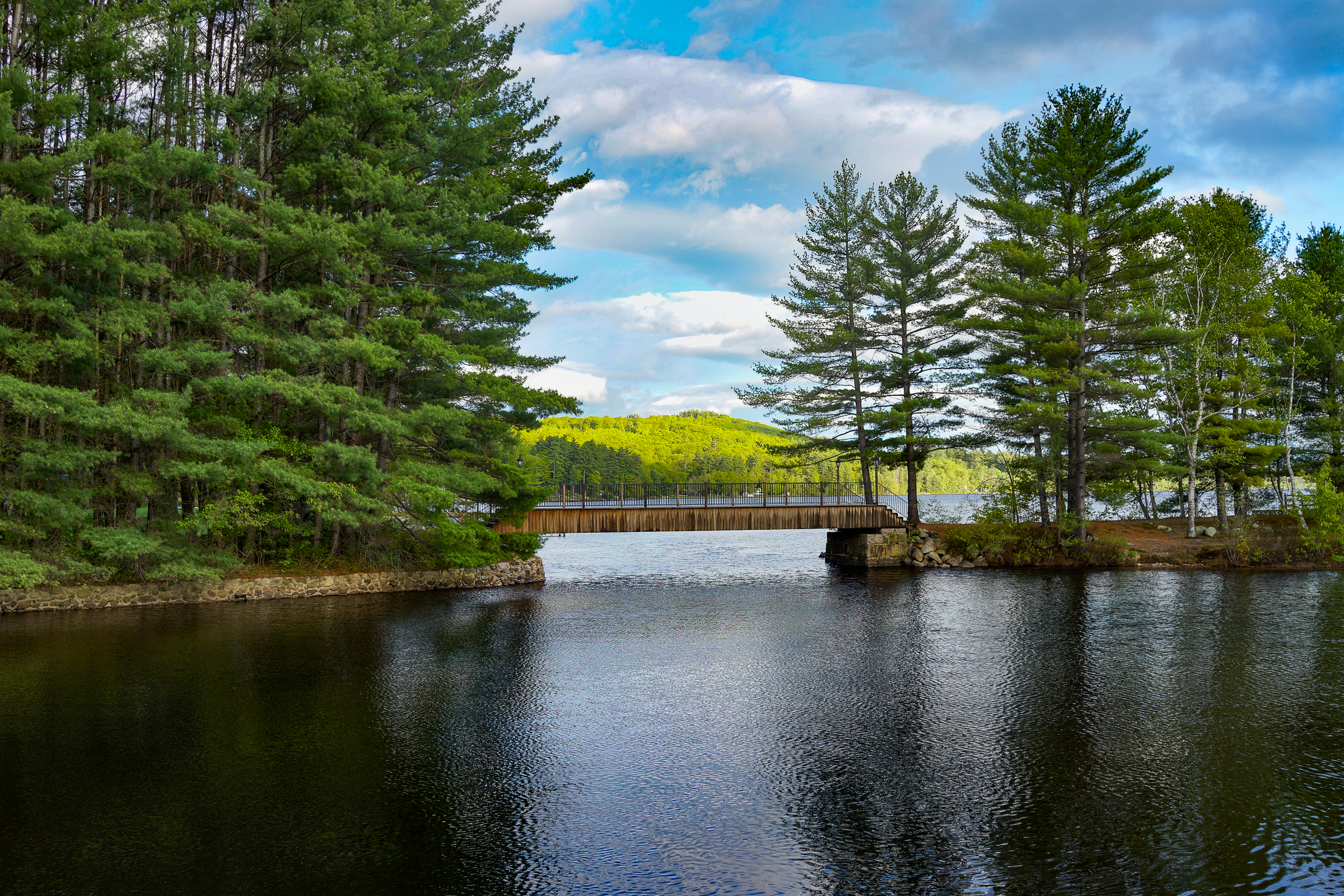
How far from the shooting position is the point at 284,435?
21.2 meters

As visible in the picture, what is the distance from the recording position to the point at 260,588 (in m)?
20.3

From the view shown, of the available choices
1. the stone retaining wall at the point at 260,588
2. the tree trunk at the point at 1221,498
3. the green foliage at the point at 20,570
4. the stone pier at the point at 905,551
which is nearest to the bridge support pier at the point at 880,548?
the stone pier at the point at 905,551

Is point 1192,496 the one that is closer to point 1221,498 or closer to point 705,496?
point 1221,498

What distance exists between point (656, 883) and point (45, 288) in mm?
19975

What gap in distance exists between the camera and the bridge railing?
27.5 m

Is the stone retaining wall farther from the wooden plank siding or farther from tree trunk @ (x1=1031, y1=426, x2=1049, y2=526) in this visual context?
tree trunk @ (x1=1031, y1=426, x2=1049, y2=526)

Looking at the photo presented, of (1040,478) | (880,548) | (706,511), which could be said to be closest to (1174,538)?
(1040,478)

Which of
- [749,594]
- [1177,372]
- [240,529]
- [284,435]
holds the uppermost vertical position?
[1177,372]

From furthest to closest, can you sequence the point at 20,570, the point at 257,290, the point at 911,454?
1. the point at 911,454
2. the point at 257,290
3. the point at 20,570

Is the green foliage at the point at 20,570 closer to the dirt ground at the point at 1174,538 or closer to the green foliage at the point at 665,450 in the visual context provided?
the green foliage at the point at 665,450

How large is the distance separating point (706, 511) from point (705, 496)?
93cm

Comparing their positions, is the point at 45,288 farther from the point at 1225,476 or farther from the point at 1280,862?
the point at 1225,476

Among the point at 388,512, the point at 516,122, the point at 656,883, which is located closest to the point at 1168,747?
the point at 656,883

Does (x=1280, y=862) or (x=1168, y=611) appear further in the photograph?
(x=1168, y=611)
